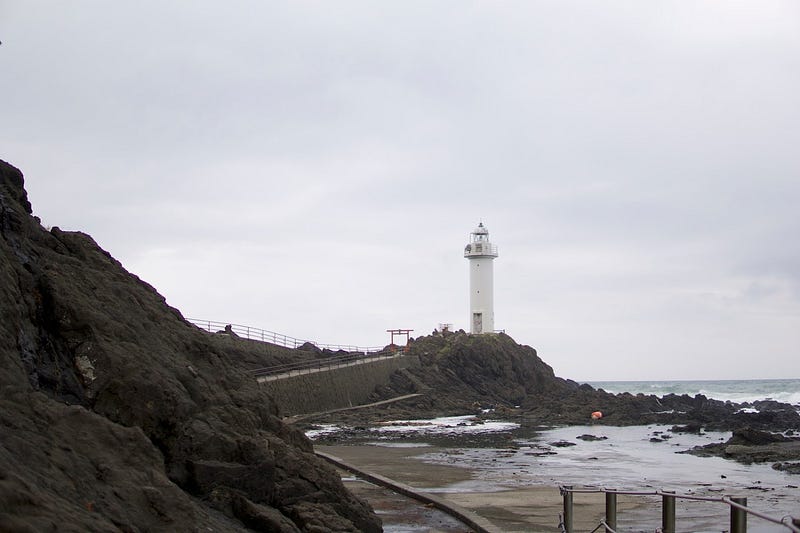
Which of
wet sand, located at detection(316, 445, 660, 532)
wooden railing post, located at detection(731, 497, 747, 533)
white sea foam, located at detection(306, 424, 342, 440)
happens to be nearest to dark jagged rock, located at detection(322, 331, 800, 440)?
white sea foam, located at detection(306, 424, 342, 440)

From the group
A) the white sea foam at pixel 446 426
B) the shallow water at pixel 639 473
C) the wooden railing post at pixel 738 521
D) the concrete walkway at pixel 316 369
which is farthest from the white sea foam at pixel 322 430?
the wooden railing post at pixel 738 521

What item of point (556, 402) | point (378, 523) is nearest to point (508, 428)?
point (556, 402)

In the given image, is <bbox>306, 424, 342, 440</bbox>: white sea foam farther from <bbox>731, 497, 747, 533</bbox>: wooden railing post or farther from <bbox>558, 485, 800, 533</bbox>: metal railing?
<bbox>731, 497, 747, 533</bbox>: wooden railing post

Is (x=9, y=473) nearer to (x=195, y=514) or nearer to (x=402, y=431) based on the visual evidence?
(x=195, y=514)

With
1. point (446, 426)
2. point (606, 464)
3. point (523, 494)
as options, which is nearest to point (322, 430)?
point (446, 426)

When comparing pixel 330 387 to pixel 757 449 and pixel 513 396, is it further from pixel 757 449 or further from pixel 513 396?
pixel 757 449

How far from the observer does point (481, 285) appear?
59.5 m

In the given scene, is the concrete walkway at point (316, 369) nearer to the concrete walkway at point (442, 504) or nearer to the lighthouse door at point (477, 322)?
the lighthouse door at point (477, 322)

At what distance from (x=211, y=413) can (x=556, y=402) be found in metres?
40.5

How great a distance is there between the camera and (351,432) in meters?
28.0

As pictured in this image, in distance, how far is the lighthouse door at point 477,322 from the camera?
58.8 m

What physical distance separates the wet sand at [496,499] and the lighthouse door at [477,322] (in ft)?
131

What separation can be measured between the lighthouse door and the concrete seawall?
11961mm

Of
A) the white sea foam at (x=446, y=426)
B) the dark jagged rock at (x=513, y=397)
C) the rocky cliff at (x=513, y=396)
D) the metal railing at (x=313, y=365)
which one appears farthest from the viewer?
the rocky cliff at (x=513, y=396)
